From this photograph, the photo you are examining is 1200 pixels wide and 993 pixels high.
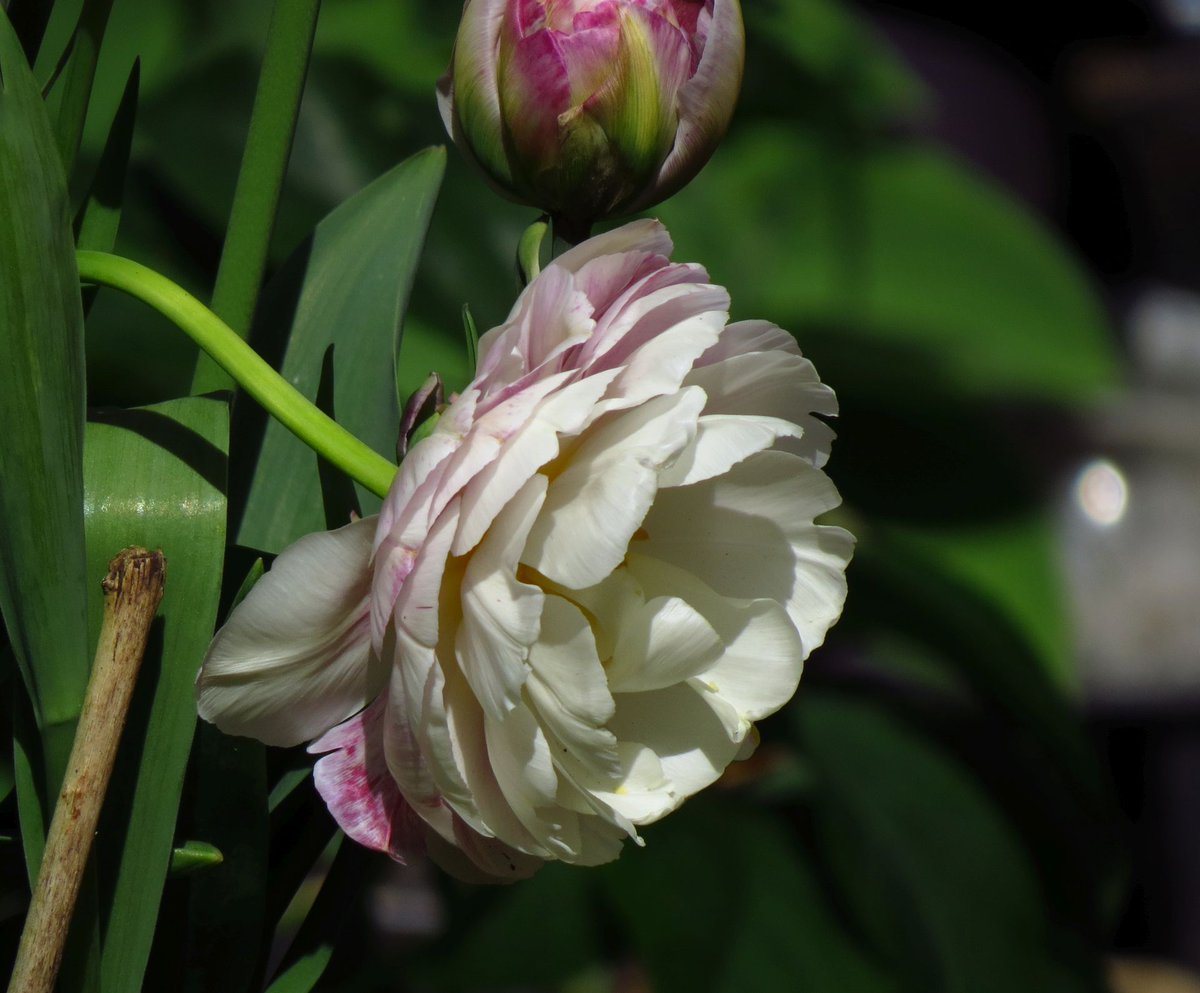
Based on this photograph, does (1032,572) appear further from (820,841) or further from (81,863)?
(81,863)

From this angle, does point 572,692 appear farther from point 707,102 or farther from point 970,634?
point 970,634

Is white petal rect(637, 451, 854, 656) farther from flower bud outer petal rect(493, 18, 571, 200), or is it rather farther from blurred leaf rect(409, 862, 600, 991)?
blurred leaf rect(409, 862, 600, 991)

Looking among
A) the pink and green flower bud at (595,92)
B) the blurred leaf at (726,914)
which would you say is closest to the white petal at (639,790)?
the pink and green flower bud at (595,92)

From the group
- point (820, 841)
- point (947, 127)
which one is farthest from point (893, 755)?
point (947, 127)

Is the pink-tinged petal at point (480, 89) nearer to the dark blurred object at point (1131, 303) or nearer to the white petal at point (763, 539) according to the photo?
the white petal at point (763, 539)

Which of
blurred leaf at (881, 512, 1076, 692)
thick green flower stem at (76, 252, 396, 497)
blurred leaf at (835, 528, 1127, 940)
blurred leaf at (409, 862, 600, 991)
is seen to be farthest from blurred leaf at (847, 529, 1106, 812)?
thick green flower stem at (76, 252, 396, 497)

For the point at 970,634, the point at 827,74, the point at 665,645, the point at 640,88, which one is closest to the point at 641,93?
the point at 640,88
